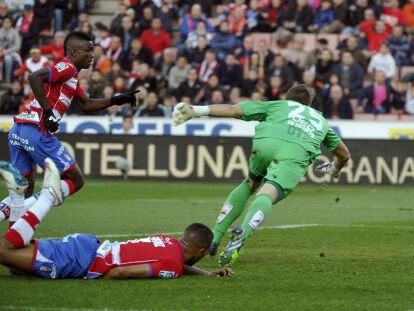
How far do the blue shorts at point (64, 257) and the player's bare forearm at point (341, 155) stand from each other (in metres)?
3.33

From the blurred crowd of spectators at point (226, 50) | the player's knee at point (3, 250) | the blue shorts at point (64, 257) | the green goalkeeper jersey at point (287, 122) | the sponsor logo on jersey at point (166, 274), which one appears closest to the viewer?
the player's knee at point (3, 250)

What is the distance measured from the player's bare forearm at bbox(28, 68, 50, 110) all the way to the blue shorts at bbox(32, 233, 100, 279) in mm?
1808

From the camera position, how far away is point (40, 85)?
971 centimetres

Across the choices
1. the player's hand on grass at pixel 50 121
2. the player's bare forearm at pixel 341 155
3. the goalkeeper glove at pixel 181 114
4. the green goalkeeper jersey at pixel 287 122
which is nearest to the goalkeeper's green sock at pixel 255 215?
the green goalkeeper jersey at pixel 287 122

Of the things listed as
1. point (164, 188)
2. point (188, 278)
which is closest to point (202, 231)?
point (188, 278)

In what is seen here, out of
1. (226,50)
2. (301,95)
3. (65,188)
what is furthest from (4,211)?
(226,50)

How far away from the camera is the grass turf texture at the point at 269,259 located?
25.0ft

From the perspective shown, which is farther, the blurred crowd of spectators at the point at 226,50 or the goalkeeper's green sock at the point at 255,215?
the blurred crowd of spectators at the point at 226,50

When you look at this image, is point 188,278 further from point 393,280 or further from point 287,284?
point 393,280

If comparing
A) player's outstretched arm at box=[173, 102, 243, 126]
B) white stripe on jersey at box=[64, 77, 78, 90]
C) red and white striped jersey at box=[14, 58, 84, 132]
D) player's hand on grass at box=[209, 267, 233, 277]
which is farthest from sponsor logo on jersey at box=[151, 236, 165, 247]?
white stripe on jersey at box=[64, 77, 78, 90]

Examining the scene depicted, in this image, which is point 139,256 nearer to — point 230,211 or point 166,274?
point 166,274

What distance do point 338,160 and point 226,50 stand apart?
16.7 m

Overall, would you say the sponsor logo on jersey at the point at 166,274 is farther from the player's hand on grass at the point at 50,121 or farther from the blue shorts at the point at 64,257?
the player's hand on grass at the point at 50,121

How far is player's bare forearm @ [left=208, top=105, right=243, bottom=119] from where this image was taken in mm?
9414
